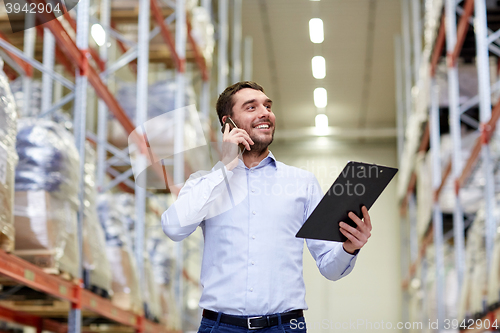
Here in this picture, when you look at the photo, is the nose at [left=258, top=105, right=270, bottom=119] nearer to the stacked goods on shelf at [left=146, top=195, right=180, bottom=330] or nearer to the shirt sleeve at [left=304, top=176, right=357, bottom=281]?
the shirt sleeve at [left=304, top=176, right=357, bottom=281]

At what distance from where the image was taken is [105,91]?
607 cm

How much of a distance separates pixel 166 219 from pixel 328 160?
16.7 m

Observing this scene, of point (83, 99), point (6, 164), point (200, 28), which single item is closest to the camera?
point (6, 164)

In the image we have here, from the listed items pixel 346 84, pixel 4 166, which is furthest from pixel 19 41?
pixel 346 84

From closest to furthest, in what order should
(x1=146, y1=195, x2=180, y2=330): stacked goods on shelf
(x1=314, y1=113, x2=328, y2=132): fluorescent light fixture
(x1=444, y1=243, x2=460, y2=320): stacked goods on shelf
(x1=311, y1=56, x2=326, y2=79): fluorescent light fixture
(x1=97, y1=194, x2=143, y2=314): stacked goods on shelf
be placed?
(x1=97, y1=194, x2=143, y2=314): stacked goods on shelf < (x1=146, y1=195, x2=180, y2=330): stacked goods on shelf < (x1=444, y1=243, x2=460, y2=320): stacked goods on shelf < (x1=311, y1=56, x2=326, y2=79): fluorescent light fixture < (x1=314, y1=113, x2=328, y2=132): fluorescent light fixture

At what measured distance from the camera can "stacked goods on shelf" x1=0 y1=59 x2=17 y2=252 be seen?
11.0 feet

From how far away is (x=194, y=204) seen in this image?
89.3 inches

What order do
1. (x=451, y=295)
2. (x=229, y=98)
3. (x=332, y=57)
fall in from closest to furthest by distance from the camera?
(x=229, y=98)
(x=451, y=295)
(x=332, y=57)

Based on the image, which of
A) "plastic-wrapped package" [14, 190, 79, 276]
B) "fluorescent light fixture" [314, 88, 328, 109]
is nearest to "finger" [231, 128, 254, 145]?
"plastic-wrapped package" [14, 190, 79, 276]

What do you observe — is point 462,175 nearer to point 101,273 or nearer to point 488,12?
point 488,12

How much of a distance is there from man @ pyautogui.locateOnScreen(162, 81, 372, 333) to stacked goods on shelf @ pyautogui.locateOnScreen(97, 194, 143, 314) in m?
3.46

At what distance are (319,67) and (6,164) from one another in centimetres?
Result: 1231

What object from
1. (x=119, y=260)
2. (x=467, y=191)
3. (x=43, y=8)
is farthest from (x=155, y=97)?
(x=43, y=8)

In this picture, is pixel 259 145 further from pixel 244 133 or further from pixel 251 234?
pixel 251 234
